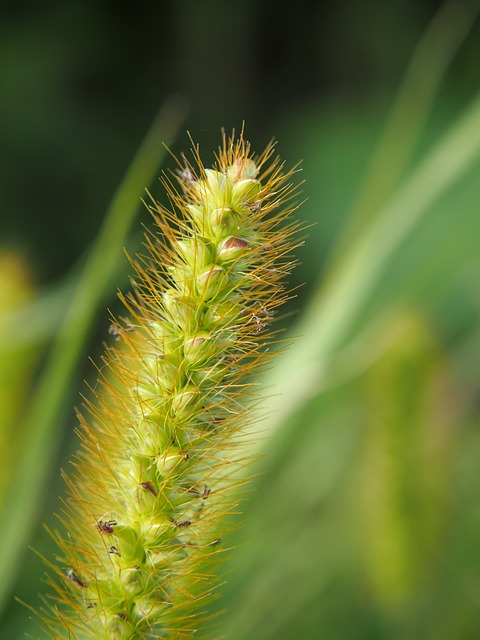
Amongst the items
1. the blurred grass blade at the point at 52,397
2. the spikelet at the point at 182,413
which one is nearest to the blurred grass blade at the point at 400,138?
the blurred grass blade at the point at 52,397

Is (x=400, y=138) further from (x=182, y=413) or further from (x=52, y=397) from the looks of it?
(x=182, y=413)

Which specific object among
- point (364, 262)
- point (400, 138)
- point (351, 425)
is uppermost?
point (400, 138)

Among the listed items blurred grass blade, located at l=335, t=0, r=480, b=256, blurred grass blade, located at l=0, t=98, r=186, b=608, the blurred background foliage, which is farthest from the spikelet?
blurred grass blade, located at l=335, t=0, r=480, b=256

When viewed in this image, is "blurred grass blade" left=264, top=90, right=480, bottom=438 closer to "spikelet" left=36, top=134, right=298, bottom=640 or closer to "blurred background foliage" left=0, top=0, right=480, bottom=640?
"blurred background foliage" left=0, top=0, right=480, bottom=640

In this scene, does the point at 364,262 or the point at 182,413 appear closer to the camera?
the point at 182,413

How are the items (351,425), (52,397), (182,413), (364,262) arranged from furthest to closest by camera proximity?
1. (351,425)
2. (364,262)
3. (52,397)
4. (182,413)

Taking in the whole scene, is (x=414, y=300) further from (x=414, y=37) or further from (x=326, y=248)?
(x=414, y=37)

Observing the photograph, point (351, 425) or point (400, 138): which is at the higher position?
point (400, 138)

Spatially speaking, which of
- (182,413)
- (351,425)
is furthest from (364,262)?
(182,413)

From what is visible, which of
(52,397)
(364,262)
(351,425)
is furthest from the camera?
(351,425)

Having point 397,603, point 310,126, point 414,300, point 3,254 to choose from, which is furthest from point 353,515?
point 310,126
